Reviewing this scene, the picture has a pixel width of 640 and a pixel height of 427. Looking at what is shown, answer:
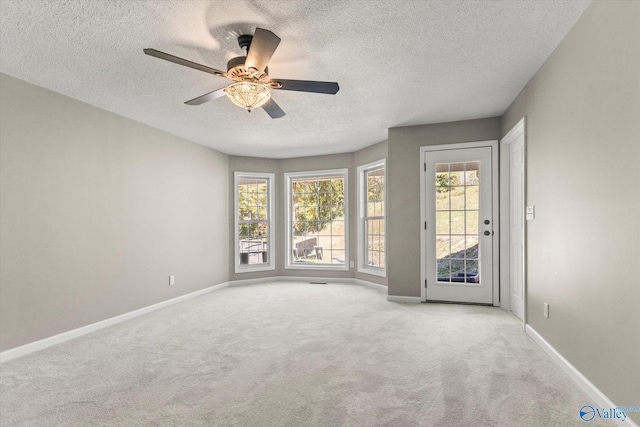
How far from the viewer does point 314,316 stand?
4.14 m

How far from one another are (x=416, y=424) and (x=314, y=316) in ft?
7.62

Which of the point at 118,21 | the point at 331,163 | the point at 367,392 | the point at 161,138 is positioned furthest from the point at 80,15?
the point at 331,163

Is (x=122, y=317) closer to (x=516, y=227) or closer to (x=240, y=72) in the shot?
(x=240, y=72)

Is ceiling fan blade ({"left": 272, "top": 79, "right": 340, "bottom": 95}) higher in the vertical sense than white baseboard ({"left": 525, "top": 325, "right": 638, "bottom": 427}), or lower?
higher

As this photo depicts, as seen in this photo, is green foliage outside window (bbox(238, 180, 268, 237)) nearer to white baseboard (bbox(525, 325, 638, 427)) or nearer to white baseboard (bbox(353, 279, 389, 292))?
white baseboard (bbox(353, 279, 389, 292))

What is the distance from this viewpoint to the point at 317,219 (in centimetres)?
678

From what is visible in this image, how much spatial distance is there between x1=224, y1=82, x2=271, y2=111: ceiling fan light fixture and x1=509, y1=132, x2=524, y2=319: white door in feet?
9.82

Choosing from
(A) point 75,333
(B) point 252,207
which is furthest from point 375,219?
(A) point 75,333

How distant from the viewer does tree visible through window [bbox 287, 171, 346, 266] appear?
6.62 m

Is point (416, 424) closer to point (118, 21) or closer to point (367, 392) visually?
point (367, 392)

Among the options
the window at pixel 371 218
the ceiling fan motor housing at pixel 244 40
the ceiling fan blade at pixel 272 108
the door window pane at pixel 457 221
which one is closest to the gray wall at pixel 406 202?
the door window pane at pixel 457 221

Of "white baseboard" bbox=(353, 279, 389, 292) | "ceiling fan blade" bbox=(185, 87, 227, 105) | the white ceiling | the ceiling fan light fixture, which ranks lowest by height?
"white baseboard" bbox=(353, 279, 389, 292)

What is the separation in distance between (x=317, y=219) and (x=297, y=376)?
441cm

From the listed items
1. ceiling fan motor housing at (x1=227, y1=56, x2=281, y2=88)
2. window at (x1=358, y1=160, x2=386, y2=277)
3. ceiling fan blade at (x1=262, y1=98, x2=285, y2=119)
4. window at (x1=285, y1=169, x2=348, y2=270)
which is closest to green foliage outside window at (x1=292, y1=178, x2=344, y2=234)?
window at (x1=285, y1=169, x2=348, y2=270)
